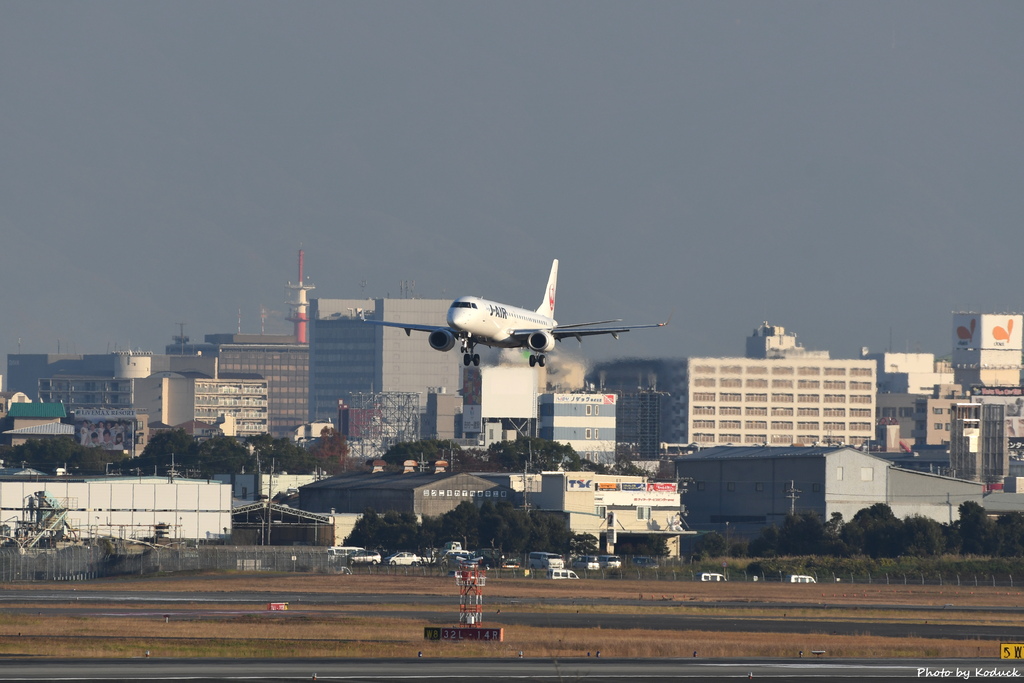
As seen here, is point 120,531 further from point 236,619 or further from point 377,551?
point 236,619

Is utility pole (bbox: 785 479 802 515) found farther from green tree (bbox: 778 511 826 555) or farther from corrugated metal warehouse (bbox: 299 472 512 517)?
corrugated metal warehouse (bbox: 299 472 512 517)

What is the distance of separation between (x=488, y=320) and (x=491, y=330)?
87 cm

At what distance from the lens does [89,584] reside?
121 m

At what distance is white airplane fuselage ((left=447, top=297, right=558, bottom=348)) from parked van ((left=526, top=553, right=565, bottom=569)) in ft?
157

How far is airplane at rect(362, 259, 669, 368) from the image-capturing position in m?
94.3

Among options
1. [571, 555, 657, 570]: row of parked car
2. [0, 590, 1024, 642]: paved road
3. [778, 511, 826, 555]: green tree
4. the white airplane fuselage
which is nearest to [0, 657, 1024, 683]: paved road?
[0, 590, 1024, 642]: paved road

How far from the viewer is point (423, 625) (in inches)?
3295

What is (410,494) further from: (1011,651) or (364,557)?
(1011,651)

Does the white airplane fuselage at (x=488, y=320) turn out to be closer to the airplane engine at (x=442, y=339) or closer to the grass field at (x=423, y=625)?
the airplane engine at (x=442, y=339)

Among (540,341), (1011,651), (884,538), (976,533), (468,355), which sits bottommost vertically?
(1011,651)

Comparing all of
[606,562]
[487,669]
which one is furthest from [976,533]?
[487,669]

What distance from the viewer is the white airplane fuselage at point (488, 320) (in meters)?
94.1

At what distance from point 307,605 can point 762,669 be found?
131 ft

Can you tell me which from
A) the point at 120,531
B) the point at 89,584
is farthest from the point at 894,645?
the point at 120,531
